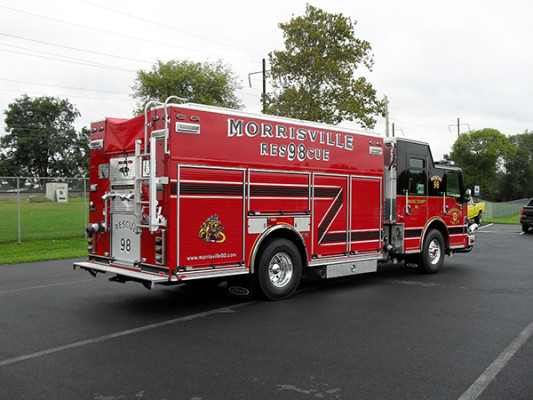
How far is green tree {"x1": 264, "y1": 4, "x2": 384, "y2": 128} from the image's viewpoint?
21.0m

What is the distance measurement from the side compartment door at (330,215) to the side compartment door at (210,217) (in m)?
1.61

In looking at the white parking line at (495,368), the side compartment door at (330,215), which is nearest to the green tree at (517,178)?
the side compartment door at (330,215)

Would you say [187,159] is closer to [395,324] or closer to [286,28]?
[395,324]

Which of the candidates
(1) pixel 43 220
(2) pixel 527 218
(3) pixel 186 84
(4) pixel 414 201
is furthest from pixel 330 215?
(3) pixel 186 84

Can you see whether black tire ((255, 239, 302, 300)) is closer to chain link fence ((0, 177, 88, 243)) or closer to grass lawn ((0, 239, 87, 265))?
grass lawn ((0, 239, 87, 265))

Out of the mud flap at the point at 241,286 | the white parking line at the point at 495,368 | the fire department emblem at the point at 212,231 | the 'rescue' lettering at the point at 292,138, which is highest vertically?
the 'rescue' lettering at the point at 292,138

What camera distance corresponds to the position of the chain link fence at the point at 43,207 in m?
16.6

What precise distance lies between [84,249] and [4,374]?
11.4 m

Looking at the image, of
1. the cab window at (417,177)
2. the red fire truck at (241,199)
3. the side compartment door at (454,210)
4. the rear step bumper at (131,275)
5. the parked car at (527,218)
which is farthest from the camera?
the parked car at (527,218)

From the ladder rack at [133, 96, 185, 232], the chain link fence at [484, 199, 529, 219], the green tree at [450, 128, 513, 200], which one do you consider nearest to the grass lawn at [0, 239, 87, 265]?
the ladder rack at [133, 96, 185, 232]

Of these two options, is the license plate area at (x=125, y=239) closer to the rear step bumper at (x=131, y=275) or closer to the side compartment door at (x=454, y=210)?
the rear step bumper at (x=131, y=275)

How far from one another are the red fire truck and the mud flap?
2cm

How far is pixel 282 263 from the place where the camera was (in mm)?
8008

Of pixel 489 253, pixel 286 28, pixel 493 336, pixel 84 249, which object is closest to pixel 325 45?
pixel 286 28
